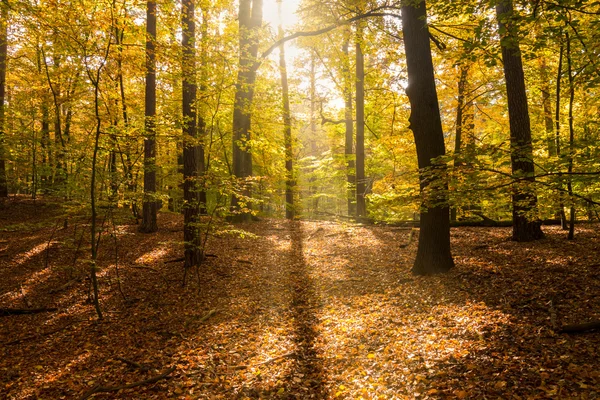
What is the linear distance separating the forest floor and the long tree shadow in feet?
0.08

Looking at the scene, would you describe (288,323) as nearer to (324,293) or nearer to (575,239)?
(324,293)

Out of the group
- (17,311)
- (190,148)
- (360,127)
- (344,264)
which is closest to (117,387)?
(17,311)

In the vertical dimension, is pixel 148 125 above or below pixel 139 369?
above

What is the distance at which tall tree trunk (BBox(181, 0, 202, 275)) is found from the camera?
754 cm

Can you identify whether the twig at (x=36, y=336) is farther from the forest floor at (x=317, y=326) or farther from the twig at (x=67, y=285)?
the twig at (x=67, y=285)

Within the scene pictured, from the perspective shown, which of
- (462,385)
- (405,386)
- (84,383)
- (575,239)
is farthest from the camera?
(575,239)

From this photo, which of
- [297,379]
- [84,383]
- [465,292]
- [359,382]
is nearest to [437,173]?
[465,292]

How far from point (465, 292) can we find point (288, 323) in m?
3.20

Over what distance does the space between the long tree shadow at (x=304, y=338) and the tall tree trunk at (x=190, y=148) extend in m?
2.61

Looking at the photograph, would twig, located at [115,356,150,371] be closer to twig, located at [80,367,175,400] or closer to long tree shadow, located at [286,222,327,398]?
twig, located at [80,367,175,400]

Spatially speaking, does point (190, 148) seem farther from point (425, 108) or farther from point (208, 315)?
point (425, 108)

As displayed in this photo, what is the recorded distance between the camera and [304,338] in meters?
5.20

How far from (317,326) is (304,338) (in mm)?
422

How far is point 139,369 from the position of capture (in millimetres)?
4668
